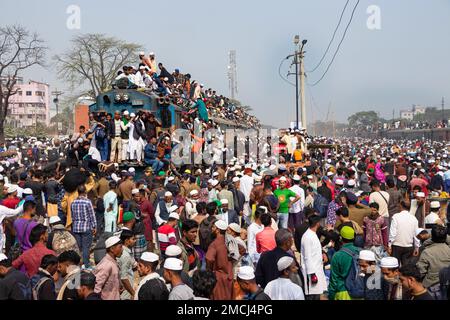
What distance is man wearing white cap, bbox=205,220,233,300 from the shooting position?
6.06m

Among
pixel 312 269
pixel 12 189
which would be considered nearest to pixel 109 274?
pixel 312 269

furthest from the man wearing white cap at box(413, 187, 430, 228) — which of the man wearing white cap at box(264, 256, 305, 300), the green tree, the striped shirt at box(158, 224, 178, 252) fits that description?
the green tree

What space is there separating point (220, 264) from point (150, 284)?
153 cm

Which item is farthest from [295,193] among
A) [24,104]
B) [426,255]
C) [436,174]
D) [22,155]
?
[24,104]

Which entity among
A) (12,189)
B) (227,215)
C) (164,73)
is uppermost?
(164,73)

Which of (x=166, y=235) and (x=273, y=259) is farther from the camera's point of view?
(x=166, y=235)

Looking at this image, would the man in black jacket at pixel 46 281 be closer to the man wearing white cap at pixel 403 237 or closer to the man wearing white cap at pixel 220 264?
the man wearing white cap at pixel 220 264

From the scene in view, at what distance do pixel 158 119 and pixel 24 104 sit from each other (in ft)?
299

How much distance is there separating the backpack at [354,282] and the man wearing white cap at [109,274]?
8.33ft

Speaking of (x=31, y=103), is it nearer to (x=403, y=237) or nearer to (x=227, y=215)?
(x=227, y=215)

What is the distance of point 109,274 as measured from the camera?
5844 millimetres

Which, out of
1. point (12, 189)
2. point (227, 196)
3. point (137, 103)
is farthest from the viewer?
point (137, 103)

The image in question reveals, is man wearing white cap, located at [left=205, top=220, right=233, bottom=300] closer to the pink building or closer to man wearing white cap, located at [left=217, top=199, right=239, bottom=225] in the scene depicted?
man wearing white cap, located at [left=217, top=199, right=239, bottom=225]

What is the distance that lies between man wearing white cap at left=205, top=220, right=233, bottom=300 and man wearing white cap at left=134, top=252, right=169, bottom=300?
90cm
